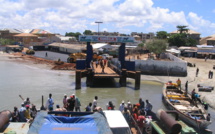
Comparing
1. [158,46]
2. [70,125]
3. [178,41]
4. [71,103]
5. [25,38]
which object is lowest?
[71,103]

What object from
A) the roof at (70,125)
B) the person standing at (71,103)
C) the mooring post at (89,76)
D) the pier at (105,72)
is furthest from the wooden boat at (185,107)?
the mooring post at (89,76)

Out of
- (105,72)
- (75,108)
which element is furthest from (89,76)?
(75,108)

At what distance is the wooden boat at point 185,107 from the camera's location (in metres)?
15.4

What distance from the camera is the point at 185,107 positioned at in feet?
60.6

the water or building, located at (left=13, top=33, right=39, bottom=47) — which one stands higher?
building, located at (left=13, top=33, right=39, bottom=47)

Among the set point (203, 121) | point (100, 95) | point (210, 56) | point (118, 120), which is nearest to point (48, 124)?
point (118, 120)

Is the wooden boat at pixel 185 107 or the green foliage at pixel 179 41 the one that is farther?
the green foliage at pixel 179 41

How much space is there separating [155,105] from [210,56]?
41.0 meters

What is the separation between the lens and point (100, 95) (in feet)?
83.2

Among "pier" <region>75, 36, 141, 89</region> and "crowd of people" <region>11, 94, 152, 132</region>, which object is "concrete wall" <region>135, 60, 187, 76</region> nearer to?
"pier" <region>75, 36, 141, 89</region>

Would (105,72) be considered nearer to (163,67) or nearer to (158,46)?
(163,67)

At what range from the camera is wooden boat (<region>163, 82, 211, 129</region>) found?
15.4 meters

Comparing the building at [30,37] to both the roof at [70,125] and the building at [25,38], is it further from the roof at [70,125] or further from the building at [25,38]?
the roof at [70,125]

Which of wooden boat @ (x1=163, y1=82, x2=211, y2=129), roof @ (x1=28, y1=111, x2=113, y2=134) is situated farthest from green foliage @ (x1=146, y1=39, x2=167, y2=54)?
roof @ (x1=28, y1=111, x2=113, y2=134)
